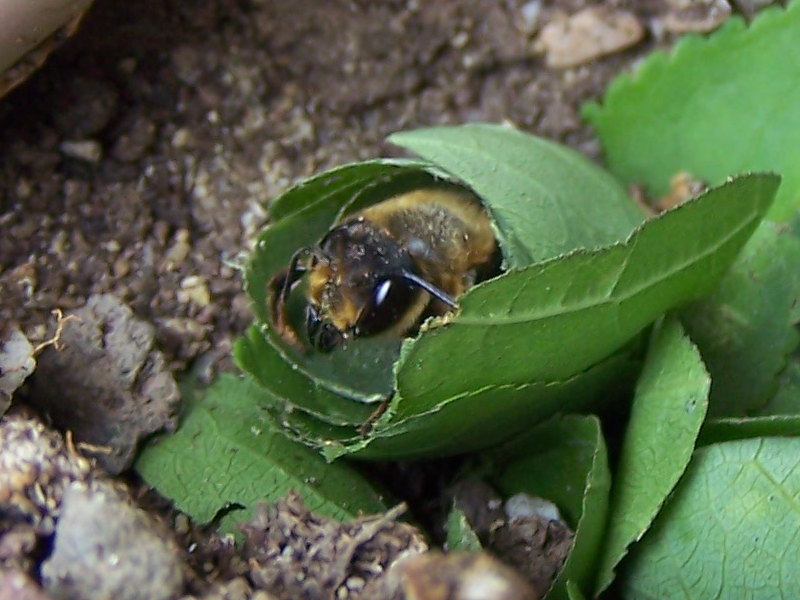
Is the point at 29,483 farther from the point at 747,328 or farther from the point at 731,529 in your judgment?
the point at 747,328

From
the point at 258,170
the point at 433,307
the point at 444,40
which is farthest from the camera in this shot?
the point at 444,40

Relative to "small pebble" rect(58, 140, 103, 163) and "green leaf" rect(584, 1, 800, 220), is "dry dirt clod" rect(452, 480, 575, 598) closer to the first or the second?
"green leaf" rect(584, 1, 800, 220)

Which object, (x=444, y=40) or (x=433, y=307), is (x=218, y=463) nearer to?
(x=433, y=307)

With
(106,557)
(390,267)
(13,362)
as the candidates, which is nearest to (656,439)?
(390,267)

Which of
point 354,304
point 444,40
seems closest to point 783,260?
point 354,304

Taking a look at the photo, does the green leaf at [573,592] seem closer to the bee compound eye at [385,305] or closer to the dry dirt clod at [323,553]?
the dry dirt clod at [323,553]

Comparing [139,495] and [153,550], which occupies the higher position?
[153,550]
